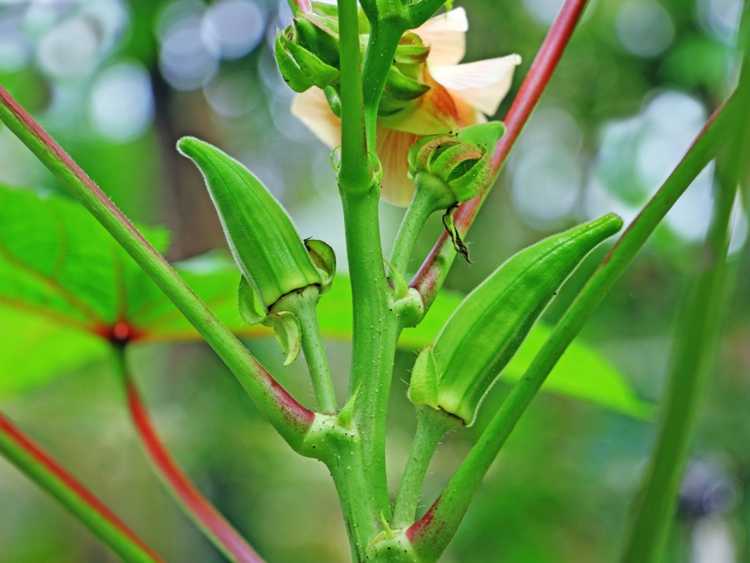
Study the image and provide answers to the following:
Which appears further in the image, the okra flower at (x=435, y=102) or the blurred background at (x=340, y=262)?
the blurred background at (x=340, y=262)

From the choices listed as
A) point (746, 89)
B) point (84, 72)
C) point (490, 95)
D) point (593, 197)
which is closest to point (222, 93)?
point (84, 72)

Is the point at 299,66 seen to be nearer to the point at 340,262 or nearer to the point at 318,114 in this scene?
the point at 318,114

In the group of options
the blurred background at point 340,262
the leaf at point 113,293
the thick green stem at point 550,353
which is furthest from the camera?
the blurred background at point 340,262

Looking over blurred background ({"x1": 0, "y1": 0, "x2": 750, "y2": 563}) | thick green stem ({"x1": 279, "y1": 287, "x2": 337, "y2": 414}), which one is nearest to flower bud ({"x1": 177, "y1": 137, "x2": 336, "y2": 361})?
thick green stem ({"x1": 279, "y1": 287, "x2": 337, "y2": 414})

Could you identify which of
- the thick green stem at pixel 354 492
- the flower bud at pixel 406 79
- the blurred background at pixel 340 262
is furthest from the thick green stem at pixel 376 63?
the blurred background at pixel 340 262

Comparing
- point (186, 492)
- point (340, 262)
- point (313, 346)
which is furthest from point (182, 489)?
point (340, 262)

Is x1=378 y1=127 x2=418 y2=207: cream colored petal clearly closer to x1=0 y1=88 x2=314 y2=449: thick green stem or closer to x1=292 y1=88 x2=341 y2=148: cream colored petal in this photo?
x1=292 y1=88 x2=341 y2=148: cream colored petal

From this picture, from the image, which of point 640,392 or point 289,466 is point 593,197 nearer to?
point 640,392

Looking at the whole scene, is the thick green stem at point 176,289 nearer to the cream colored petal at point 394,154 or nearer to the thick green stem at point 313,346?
the thick green stem at point 313,346

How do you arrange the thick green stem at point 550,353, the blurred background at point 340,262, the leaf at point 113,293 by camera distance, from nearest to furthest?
the thick green stem at point 550,353 < the leaf at point 113,293 < the blurred background at point 340,262
